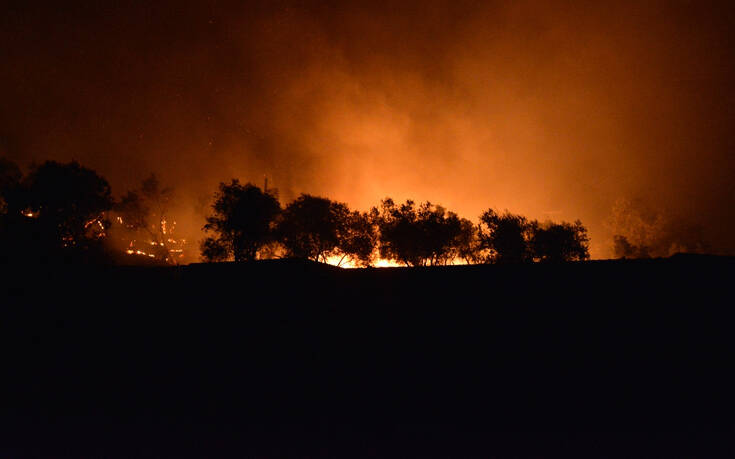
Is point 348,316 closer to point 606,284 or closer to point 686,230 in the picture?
point 606,284

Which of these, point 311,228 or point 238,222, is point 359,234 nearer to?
point 311,228

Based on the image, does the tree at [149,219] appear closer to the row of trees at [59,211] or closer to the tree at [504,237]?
the row of trees at [59,211]

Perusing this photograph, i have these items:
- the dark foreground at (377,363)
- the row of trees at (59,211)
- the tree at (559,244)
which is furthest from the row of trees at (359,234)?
the dark foreground at (377,363)

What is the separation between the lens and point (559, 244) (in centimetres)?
3228

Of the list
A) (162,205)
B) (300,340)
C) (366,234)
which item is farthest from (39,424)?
(162,205)

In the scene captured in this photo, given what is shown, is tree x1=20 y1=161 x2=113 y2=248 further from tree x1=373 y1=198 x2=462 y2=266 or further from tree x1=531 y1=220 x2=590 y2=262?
tree x1=531 y1=220 x2=590 y2=262

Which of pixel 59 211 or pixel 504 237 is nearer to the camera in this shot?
pixel 59 211

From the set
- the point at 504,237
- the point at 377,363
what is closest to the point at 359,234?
the point at 504,237

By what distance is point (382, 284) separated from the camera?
11617 mm

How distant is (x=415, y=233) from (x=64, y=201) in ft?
94.2

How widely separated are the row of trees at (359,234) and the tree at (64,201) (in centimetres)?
1000

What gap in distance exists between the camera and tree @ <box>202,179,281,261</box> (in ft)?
99.0

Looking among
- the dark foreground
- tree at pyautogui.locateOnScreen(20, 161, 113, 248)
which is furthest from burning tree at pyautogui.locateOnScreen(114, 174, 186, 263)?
the dark foreground

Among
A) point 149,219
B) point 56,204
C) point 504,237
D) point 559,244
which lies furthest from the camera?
point 149,219
